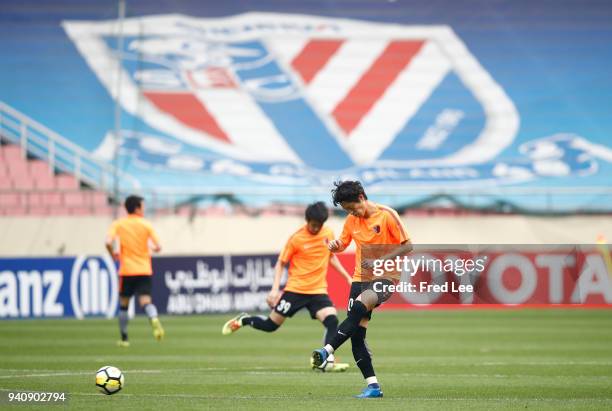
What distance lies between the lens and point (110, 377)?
10.8 m

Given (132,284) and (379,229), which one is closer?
(379,229)

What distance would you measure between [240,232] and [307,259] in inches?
636

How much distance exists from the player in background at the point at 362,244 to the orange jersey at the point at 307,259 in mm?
3771

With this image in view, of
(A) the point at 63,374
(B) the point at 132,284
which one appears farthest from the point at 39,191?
(A) the point at 63,374

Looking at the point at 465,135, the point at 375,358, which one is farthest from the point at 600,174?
the point at 375,358

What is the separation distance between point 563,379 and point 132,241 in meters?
7.44

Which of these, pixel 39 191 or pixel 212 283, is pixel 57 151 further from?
pixel 212 283

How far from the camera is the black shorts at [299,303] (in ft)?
48.6

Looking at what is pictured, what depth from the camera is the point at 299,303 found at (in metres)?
14.8

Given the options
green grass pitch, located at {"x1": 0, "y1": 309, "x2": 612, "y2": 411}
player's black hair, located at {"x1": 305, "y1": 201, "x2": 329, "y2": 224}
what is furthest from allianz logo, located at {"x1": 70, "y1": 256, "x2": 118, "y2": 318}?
player's black hair, located at {"x1": 305, "y1": 201, "x2": 329, "y2": 224}

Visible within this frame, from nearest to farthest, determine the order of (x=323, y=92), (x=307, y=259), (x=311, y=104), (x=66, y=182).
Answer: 1. (x=307, y=259)
2. (x=66, y=182)
3. (x=311, y=104)
4. (x=323, y=92)

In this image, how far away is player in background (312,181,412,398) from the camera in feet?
34.9

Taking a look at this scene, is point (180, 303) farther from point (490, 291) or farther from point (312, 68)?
point (490, 291)

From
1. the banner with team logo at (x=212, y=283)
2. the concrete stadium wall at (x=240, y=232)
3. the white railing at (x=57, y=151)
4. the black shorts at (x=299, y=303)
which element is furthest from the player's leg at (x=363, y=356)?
the white railing at (x=57, y=151)
